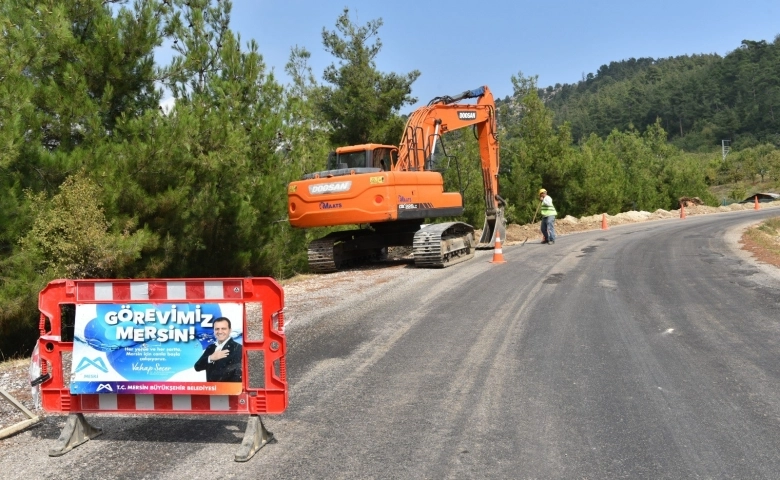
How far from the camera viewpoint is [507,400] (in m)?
5.64

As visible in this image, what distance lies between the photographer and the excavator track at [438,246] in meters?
14.8

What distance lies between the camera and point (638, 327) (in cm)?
832

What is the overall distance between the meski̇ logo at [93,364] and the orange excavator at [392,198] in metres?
9.54

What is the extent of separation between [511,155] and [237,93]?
23951 millimetres

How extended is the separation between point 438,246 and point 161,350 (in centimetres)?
1020

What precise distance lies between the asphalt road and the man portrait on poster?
0.52m

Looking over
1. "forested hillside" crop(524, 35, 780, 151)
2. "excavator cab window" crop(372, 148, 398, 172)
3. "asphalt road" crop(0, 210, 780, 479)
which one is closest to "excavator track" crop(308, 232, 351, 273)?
"excavator cab window" crop(372, 148, 398, 172)

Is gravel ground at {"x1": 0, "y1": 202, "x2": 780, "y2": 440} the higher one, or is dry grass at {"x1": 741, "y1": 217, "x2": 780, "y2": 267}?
dry grass at {"x1": 741, "y1": 217, "x2": 780, "y2": 267}

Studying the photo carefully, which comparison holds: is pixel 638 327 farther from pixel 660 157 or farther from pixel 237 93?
pixel 660 157

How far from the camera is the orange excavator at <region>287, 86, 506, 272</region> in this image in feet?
46.9

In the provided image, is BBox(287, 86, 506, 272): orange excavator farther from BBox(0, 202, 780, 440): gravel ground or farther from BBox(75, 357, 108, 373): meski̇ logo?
BBox(75, 357, 108, 373): meski̇ logo

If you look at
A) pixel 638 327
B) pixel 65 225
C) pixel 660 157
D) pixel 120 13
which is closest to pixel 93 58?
pixel 120 13

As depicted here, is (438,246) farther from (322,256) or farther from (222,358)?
(222,358)

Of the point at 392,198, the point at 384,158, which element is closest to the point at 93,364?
the point at 392,198
